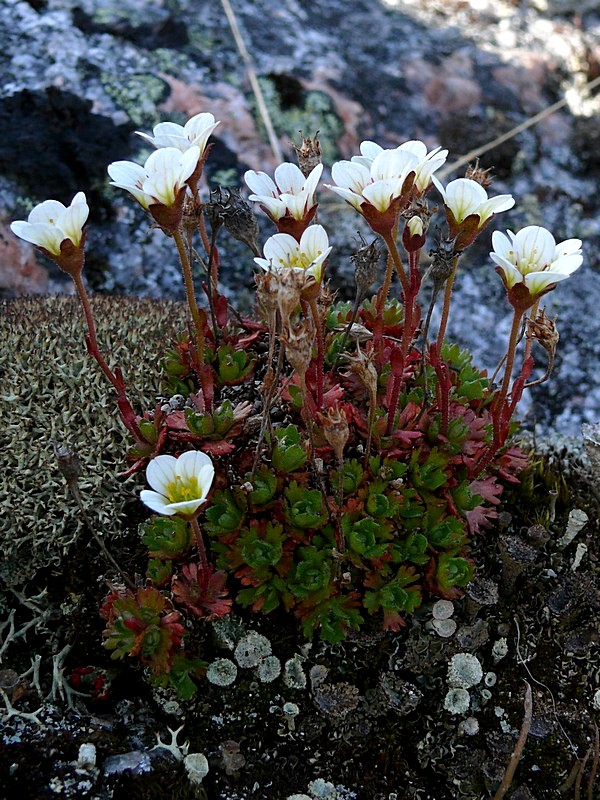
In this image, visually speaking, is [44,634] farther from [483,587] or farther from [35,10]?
[35,10]

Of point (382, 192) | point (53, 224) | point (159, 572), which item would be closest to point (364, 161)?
point (382, 192)

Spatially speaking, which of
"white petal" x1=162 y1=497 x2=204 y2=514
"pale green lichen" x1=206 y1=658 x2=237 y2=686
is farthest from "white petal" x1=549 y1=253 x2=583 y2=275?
"pale green lichen" x1=206 y1=658 x2=237 y2=686

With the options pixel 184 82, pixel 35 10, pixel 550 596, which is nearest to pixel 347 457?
pixel 550 596

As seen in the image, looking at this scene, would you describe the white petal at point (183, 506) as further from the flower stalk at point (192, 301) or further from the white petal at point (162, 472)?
the flower stalk at point (192, 301)

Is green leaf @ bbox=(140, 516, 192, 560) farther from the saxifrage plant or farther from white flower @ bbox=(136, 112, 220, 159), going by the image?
white flower @ bbox=(136, 112, 220, 159)

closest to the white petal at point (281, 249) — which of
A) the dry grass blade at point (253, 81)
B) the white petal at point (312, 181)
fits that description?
the white petal at point (312, 181)

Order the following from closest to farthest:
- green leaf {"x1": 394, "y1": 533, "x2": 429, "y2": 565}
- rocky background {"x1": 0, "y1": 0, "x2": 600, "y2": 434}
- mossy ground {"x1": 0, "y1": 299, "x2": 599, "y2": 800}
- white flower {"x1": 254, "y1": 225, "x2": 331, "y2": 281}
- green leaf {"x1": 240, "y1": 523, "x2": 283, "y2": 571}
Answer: white flower {"x1": 254, "y1": 225, "x2": 331, "y2": 281}, mossy ground {"x1": 0, "y1": 299, "x2": 599, "y2": 800}, green leaf {"x1": 240, "y1": 523, "x2": 283, "y2": 571}, green leaf {"x1": 394, "y1": 533, "x2": 429, "y2": 565}, rocky background {"x1": 0, "y1": 0, "x2": 600, "y2": 434}
